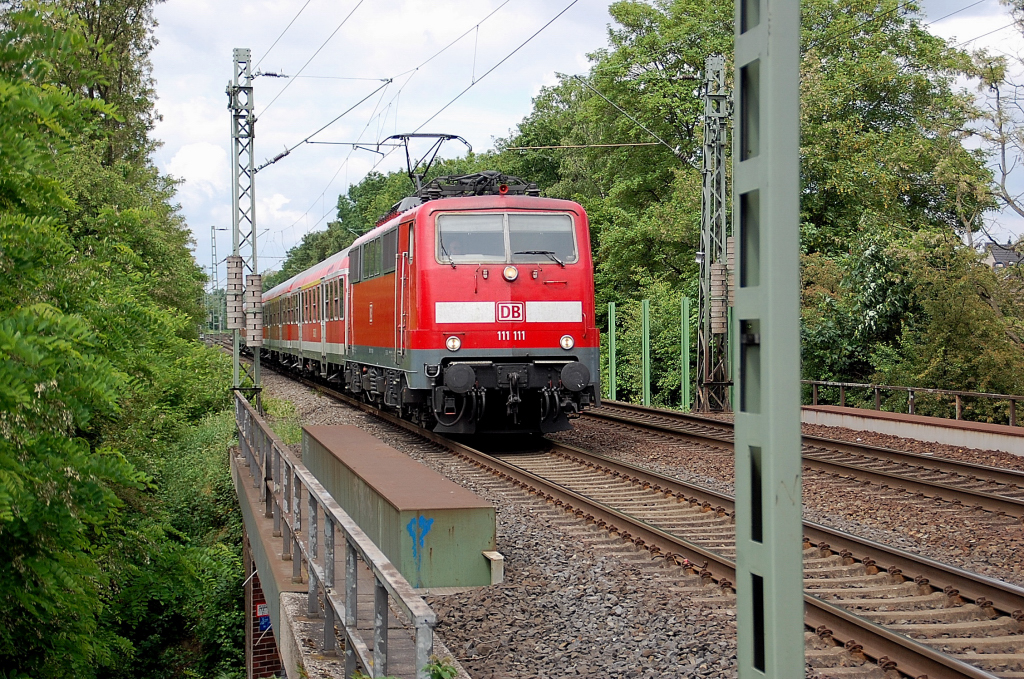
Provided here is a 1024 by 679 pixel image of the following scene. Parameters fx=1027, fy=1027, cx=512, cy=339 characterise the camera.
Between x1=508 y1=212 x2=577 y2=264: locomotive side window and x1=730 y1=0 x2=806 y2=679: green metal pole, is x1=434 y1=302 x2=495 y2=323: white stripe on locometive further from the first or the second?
x1=730 y1=0 x2=806 y2=679: green metal pole

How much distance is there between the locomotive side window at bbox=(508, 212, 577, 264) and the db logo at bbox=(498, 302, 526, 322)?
634mm

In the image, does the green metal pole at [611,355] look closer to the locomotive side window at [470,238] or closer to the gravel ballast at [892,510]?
the gravel ballast at [892,510]

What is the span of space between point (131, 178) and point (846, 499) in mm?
23161

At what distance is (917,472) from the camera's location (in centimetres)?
1222

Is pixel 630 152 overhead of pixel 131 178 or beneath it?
overhead

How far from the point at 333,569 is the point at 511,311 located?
8.49 metres

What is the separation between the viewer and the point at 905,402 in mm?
22109

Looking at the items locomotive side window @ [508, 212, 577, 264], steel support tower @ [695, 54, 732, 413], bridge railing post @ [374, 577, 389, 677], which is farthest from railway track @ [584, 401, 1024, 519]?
bridge railing post @ [374, 577, 389, 677]

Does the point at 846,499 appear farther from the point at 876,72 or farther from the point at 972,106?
the point at 876,72

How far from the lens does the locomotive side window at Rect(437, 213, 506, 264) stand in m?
14.1

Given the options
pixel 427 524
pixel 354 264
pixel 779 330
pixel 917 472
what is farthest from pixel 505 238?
pixel 779 330

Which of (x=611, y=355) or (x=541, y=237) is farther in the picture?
(x=611, y=355)

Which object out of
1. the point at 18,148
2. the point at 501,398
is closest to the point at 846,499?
the point at 501,398

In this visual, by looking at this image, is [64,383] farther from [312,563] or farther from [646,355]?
[646,355]
